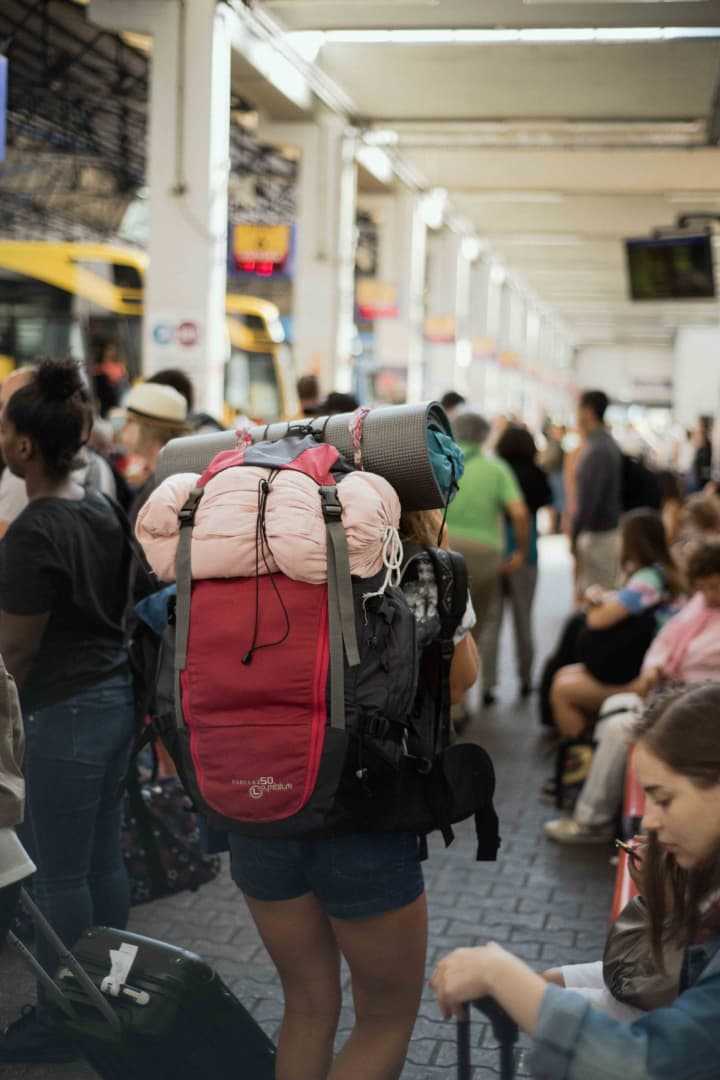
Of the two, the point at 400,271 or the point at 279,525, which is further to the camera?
the point at 400,271

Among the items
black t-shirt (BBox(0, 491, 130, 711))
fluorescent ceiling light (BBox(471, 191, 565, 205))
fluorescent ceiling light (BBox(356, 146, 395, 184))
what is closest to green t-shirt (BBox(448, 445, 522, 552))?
black t-shirt (BBox(0, 491, 130, 711))

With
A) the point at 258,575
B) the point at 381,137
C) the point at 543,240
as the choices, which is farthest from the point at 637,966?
the point at 543,240

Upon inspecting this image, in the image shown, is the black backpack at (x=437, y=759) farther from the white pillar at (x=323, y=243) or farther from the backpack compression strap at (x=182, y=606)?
the white pillar at (x=323, y=243)

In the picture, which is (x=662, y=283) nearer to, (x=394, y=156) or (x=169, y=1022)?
(x=394, y=156)

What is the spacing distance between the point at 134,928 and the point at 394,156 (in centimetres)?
1605

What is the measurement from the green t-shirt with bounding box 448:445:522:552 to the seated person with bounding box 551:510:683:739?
1.31 meters

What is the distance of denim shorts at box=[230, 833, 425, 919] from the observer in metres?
2.54

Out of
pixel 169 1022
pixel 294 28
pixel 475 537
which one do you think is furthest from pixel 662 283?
pixel 169 1022

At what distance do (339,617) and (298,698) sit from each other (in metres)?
0.16

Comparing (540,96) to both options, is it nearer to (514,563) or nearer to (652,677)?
(514,563)

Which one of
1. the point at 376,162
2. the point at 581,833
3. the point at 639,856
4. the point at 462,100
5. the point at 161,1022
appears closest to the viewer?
the point at 639,856

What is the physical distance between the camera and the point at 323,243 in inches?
632

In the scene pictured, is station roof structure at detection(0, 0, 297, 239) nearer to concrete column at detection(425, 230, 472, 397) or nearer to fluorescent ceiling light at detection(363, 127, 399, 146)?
fluorescent ceiling light at detection(363, 127, 399, 146)

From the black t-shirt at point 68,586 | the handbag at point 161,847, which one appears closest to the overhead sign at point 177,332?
the handbag at point 161,847
